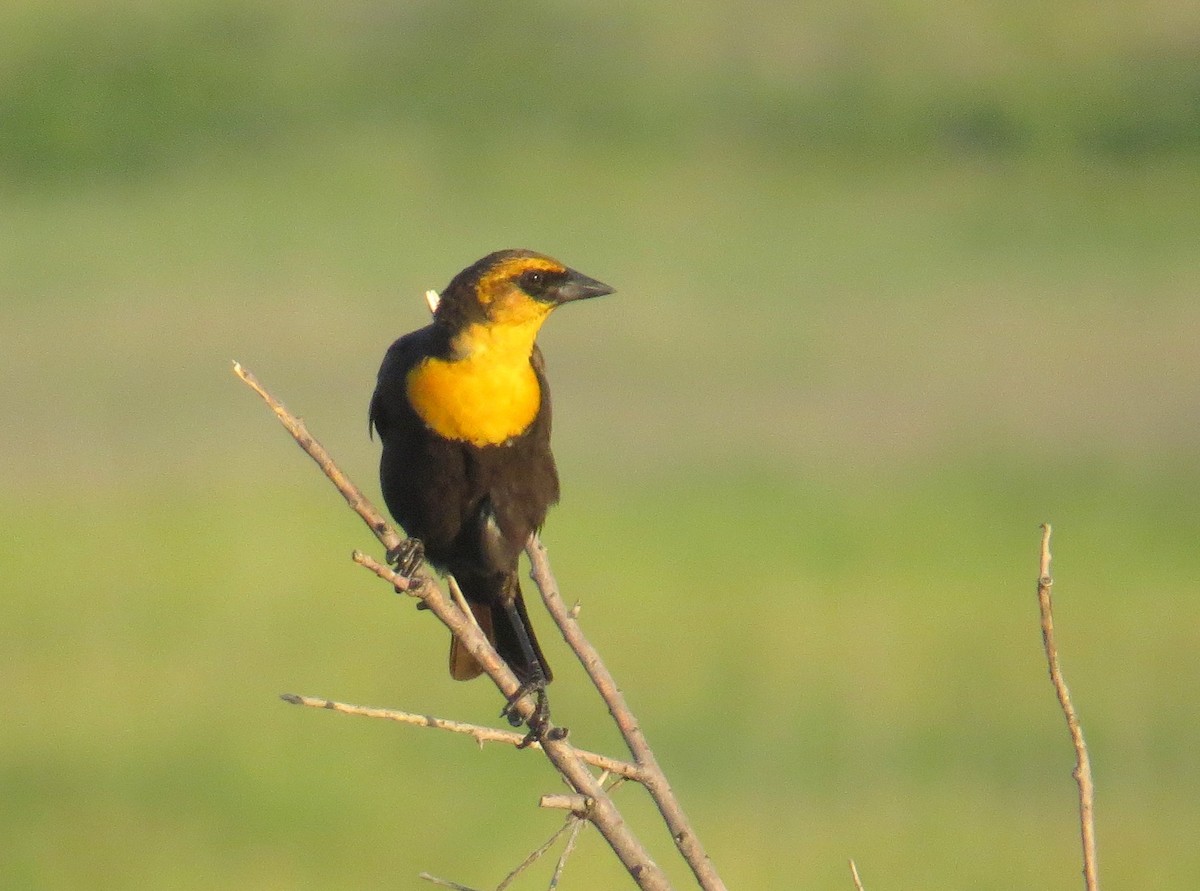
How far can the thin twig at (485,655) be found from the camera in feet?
7.73

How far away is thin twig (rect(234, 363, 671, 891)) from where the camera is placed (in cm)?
236

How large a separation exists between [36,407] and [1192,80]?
13605 millimetres

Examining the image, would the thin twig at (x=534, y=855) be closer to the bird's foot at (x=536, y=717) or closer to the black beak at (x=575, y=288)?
the bird's foot at (x=536, y=717)

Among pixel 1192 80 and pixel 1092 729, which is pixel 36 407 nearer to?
pixel 1092 729

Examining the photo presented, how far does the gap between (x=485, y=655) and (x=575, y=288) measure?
Result: 1013 mm

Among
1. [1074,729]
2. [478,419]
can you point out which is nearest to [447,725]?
[1074,729]

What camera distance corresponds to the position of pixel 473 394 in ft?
11.5

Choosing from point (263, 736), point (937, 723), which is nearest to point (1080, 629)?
point (937, 723)

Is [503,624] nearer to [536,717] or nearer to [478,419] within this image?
[478,419]

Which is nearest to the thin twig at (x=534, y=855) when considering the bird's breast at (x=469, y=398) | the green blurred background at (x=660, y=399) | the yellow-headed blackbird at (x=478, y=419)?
the yellow-headed blackbird at (x=478, y=419)

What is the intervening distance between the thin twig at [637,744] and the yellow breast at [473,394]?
0.53 metres

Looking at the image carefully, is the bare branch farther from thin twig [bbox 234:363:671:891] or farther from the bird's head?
the bird's head

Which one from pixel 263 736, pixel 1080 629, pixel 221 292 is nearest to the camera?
pixel 263 736

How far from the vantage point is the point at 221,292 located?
2059 centimetres
